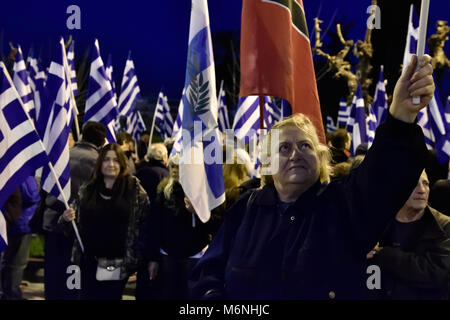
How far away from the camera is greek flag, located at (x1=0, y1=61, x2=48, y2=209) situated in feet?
17.1

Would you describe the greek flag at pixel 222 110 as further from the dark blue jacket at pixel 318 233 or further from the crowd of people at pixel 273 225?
the dark blue jacket at pixel 318 233

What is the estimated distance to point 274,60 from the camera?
4027 millimetres

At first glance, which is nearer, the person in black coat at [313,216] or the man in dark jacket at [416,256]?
the person in black coat at [313,216]

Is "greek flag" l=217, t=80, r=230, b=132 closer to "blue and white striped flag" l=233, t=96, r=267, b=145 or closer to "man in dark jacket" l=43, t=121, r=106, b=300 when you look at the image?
"blue and white striped flag" l=233, t=96, r=267, b=145

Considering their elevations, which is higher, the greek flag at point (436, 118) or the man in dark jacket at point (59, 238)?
the greek flag at point (436, 118)

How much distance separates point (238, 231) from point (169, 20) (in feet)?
113

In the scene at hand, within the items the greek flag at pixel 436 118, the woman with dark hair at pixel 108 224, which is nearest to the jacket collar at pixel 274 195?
the woman with dark hair at pixel 108 224

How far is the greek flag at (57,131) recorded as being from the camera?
19.7 ft

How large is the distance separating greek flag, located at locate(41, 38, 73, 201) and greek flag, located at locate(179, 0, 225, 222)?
4.81 feet

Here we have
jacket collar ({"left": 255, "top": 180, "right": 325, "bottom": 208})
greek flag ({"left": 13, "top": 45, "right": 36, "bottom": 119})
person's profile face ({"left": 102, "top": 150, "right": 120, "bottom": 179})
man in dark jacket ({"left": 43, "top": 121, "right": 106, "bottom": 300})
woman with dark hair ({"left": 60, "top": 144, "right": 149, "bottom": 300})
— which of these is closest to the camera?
jacket collar ({"left": 255, "top": 180, "right": 325, "bottom": 208})

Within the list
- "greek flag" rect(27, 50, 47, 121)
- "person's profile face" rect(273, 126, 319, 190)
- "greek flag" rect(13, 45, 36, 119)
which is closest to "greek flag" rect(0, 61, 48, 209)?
"person's profile face" rect(273, 126, 319, 190)

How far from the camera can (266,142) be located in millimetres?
2939

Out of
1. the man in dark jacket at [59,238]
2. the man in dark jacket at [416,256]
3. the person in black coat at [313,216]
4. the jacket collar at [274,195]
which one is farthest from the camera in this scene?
the man in dark jacket at [59,238]

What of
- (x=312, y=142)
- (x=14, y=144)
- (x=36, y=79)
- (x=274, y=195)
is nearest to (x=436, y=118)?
(x=14, y=144)
